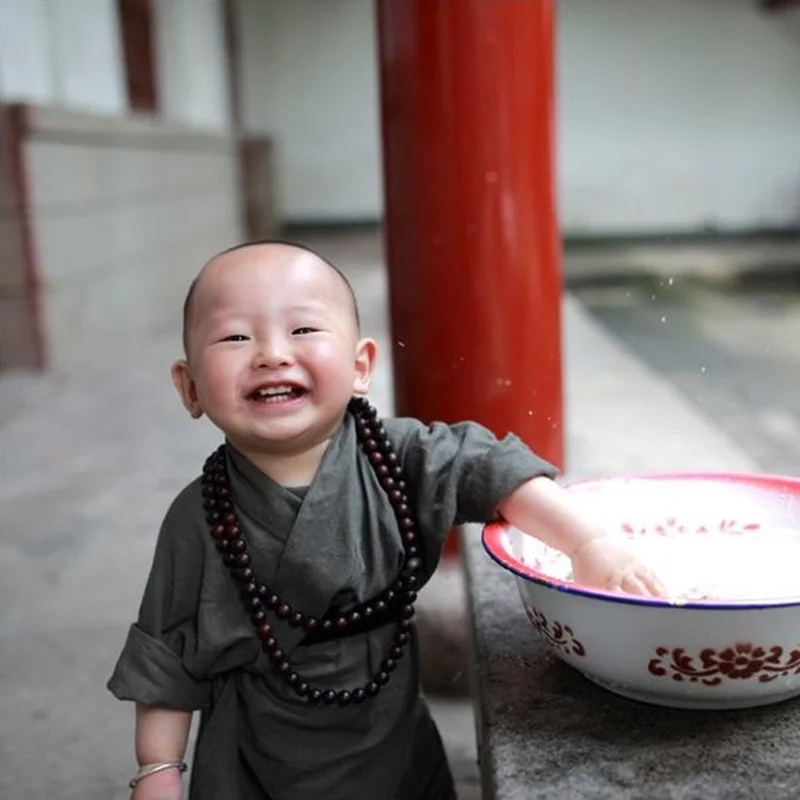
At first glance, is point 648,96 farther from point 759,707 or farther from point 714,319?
point 759,707

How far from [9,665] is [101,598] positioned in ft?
0.55

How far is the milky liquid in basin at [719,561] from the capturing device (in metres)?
0.70

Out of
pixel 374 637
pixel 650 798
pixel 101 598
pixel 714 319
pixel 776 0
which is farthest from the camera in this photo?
pixel 776 0

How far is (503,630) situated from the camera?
74 cm

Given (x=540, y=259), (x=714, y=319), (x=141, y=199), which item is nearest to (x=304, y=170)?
(x=141, y=199)

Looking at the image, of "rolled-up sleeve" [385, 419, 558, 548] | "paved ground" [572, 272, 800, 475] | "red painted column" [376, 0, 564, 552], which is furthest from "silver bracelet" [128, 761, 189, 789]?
"paved ground" [572, 272, 800, 475]

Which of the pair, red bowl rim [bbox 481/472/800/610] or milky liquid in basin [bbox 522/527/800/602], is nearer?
red bowl rim [bbox 481/472/800/610]

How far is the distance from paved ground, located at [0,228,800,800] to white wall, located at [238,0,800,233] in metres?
4.57

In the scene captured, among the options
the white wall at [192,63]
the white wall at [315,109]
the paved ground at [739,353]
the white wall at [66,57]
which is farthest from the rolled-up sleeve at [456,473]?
the white wall at [315,109]

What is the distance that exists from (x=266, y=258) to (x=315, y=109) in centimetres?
634

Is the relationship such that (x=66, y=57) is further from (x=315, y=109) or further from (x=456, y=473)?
(x=315, y=109)

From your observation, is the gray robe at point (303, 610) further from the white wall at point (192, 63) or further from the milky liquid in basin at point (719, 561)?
the white wall at point (192, 63)

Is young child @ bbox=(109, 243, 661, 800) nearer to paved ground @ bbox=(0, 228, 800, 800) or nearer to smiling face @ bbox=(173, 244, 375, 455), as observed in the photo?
smiling face @ bbox=(173, 244, 375, 455)

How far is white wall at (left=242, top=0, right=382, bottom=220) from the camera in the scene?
6234 millimetres
